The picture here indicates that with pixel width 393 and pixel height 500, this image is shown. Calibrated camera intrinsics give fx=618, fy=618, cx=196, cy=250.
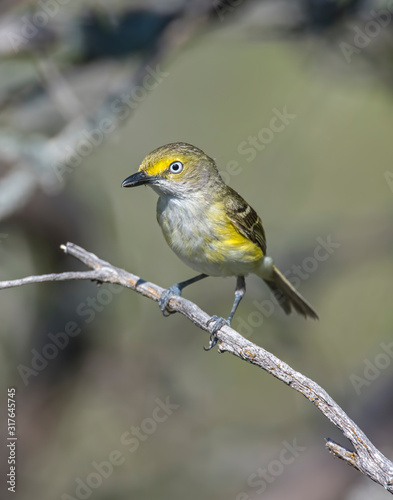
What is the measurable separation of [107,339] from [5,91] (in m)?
2.64

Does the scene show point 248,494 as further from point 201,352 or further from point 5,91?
point 5,91

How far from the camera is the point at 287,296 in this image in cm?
557

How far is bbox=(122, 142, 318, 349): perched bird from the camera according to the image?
175 inches

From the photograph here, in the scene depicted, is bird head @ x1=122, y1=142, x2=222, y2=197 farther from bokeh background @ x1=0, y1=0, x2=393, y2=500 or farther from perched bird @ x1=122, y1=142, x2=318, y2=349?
bokeh background @ x1=0, y1=0, x2=393, y2=500

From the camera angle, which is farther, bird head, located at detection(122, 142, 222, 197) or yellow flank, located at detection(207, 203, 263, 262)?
yellow flank, located at detection(207, 203, 263, 262)

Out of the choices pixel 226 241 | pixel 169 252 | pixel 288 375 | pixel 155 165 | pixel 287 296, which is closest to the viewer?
pixel 288 375

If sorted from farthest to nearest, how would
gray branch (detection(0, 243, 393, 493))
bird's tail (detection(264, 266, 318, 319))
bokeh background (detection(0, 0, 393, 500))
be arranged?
bird's tail (detection(264, 266, 318, 319)), bokeh background (detection(0, 0, 393, 500)), gray branch (detection(0, 243, 393, 493))

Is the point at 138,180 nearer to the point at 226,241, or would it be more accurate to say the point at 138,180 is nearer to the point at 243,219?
the point at 226,241

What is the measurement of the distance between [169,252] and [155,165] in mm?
3000

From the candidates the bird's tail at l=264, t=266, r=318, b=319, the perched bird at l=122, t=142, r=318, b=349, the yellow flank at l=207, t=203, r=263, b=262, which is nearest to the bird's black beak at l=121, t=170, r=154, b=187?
the perched bird at l=122, t=142, r=318, b=349

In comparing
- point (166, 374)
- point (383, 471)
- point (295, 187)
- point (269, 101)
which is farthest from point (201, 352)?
point (383, 471)

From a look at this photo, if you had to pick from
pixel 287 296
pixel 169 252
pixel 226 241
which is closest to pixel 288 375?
pixel 226 241

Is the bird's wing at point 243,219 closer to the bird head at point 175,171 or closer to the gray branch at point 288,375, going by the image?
the bird head at point 175,171

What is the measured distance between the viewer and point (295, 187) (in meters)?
7.27
